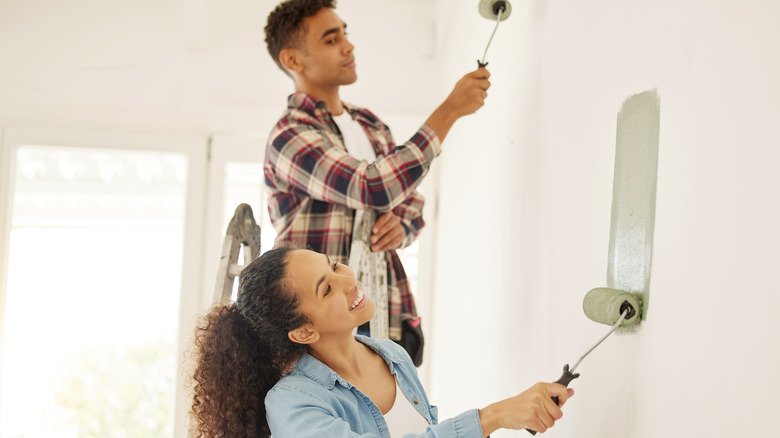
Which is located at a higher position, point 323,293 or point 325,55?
point 325,55

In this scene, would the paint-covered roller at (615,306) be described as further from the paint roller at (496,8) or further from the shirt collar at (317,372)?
the paint roller at (496,8)

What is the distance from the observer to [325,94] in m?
1.64

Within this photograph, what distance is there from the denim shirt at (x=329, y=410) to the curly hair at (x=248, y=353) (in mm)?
46

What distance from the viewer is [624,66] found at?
36.5 inches

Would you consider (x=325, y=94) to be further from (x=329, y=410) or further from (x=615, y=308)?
(x=615, y=308)

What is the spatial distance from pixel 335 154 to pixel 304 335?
44 centimetres

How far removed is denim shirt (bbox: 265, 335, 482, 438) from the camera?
96 cm

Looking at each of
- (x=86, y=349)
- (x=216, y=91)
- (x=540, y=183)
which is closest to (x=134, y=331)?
(x=86, y=349)

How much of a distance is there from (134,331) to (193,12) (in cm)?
121

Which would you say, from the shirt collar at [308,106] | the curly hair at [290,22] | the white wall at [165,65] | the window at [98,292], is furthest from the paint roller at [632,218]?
the window at [98,292]

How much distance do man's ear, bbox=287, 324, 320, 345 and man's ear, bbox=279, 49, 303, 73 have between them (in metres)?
0.73

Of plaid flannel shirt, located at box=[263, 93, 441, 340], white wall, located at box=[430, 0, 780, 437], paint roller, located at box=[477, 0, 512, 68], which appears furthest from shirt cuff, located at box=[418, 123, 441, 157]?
paint roller, located at box=[477, 0, 512, 68]

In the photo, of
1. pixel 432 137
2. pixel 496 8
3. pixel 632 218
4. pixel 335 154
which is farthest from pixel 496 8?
pixel 632 218

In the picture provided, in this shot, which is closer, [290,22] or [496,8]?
[496,8]
